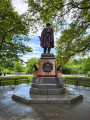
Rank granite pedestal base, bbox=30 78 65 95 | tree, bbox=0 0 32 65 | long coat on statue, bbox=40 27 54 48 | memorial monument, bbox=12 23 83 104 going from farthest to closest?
tree, bbox=0 0 32 65 < long coat on statue, bbox=40 27 54 48 < granite pedestal base, bbox=30 78 65 95 < memorial monument, bbox=12 23 83 104

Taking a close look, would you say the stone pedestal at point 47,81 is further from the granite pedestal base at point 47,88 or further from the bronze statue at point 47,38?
the bronze statue at point 47,38

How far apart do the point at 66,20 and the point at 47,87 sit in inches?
327

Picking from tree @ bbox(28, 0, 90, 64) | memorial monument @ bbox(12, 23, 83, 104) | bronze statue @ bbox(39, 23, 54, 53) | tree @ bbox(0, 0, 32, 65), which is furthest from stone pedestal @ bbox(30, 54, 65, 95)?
tree @ bbox(0, 0, 32, 65)

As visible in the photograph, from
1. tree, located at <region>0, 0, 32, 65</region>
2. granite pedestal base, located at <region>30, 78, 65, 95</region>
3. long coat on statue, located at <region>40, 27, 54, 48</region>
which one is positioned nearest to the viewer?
granite pedestal base, located at <region>30, 78, 65, 95</region>

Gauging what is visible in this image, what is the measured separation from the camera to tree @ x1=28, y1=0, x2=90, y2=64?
28.5ft

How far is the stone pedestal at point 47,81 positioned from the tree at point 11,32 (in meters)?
8.63

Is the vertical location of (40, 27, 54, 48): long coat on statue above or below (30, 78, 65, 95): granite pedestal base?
above

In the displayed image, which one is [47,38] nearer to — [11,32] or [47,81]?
[47,81]

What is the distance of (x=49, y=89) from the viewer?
22.3ft

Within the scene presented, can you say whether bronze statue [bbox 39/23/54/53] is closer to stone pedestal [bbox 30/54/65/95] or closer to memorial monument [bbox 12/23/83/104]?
memorial monument [bbox 12/23/83/104]

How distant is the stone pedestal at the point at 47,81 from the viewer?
675cm

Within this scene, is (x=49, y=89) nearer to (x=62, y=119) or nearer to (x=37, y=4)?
(x=62, y=119)

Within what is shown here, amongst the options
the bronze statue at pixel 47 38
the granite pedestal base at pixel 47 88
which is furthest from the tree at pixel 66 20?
the granite pedestal base at pixel 47 88

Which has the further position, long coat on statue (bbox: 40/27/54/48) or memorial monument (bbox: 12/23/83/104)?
long coat on statue (bbox: 40/27/54/48)
